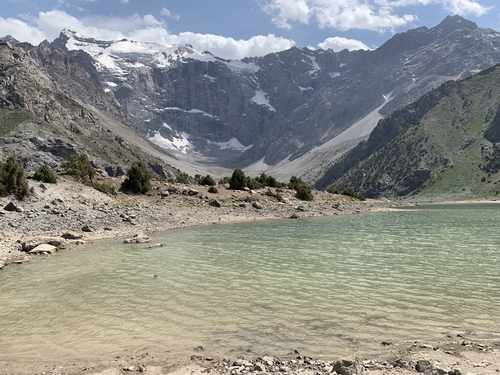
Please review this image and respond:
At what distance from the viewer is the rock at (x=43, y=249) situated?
25322mm

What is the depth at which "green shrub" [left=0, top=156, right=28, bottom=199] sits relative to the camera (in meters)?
39.5

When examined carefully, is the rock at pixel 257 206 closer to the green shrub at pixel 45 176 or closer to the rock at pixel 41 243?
the green shrub at pixel 45 176

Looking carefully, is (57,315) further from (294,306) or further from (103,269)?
(294,306)

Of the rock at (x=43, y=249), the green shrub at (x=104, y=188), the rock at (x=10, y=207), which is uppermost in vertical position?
the green shrub at (x=104, y=188)

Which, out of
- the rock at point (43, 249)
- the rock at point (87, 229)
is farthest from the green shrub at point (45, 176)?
the rock at point (43, 249)

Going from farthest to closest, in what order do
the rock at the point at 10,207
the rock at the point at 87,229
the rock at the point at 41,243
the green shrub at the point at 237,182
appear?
the green shrub at the point at 237,182, the rock at the point at 10,207, the rock at the point at 87,229, the rock at the point at 41,243

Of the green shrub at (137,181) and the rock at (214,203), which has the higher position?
the green shrub at (137,181)

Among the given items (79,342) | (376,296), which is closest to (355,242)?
(376,296)

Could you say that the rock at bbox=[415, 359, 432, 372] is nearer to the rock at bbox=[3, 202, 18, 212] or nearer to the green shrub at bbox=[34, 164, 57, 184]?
the rock at bbox=[3, 202, 18, 212]

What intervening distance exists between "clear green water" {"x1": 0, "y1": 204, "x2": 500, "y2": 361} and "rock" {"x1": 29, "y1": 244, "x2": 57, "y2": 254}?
6.71ft

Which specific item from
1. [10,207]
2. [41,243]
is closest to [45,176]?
[10,207]

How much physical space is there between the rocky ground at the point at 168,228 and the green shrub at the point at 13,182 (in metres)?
1.33

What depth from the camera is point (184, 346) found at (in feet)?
32.1

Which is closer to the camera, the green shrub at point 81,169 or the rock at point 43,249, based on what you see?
the rock at point 43,249
